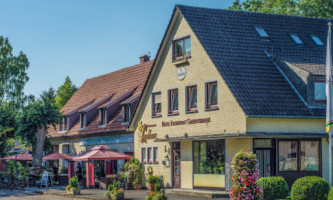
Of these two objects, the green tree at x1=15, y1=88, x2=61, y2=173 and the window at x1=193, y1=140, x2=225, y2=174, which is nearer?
the window at x1=193, y1=140, x2=225, y2=174

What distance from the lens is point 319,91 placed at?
97.6 feet

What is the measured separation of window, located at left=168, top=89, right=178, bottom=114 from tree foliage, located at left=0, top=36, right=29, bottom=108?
32.7 m

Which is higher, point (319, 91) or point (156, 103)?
point (319, 91)

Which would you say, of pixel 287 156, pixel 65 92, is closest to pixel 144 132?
pixel 287 156

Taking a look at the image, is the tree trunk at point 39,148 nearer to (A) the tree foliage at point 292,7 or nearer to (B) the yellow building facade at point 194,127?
(B) the yellow building facade at point 194,127

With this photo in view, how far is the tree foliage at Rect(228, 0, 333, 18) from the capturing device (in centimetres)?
4894

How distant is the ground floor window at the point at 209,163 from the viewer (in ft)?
98.4

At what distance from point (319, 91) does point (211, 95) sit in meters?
5.31

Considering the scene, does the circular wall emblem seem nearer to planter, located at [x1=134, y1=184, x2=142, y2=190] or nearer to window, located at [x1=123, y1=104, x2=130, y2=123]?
window, located at [x1=123, y1=104, x2=130, y2=123]

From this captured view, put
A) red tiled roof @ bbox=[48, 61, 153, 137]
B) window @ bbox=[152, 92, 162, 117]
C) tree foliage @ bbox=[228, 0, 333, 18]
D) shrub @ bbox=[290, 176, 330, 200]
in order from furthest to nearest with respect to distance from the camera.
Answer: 1. tree foliage @ bbox=[228, 0, 333, 18]
2. red tiled roof @ bbox=[48, 61, 153, 137]
3. window @ bbox=[152, 92, 162, 117]
4. shrub @ bbox=[290, 176, 330, 200]

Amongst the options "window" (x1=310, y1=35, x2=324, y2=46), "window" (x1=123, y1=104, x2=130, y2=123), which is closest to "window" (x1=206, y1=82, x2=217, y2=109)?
"window" (x1=310, y1=35, x2=324, y2=46)

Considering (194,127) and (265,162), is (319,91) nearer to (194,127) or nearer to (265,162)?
(265,162)

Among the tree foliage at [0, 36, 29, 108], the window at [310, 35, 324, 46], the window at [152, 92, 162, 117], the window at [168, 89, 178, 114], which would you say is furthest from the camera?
the tree foliage at [0, 36, 29, 108]

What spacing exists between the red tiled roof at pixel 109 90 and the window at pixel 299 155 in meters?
12.2
